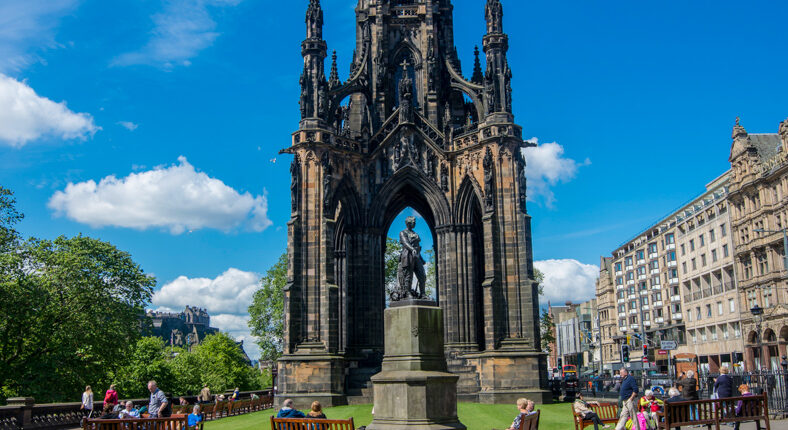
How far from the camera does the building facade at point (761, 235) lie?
4734cm

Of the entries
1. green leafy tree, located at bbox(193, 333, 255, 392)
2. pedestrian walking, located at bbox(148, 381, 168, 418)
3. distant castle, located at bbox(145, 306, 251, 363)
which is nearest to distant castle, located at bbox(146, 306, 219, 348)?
distant castle, located at bbox(145, 306, 251, 363)

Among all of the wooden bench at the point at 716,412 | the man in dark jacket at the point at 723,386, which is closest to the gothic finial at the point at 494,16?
the man in dark jacket at the point at 723,386

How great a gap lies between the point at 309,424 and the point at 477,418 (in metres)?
10.2

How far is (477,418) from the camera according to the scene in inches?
837

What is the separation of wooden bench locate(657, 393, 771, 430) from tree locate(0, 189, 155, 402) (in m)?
27.5

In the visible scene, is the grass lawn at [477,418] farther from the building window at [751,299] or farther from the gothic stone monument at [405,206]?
the building window at [751,299]

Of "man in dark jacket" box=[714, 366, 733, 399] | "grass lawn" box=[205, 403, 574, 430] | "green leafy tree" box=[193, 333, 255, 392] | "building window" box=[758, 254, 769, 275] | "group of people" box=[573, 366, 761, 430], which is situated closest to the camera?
"group of people" box=[573, 366, 761, 430]

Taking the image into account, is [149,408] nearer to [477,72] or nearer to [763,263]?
[477,72]

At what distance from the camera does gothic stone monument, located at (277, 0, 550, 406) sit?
27.5m

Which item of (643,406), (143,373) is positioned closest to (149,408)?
(643,406)

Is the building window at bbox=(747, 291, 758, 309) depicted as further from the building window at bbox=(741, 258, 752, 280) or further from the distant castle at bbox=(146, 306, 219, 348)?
the distant castle at bbox=(146, 306, 219, 348)

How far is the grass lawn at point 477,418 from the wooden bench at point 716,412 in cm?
560

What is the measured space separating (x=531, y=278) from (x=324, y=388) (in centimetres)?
919

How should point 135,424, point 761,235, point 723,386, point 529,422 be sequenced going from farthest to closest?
point 761,235 < point 723,386 < point 135,424 < point 529,422
